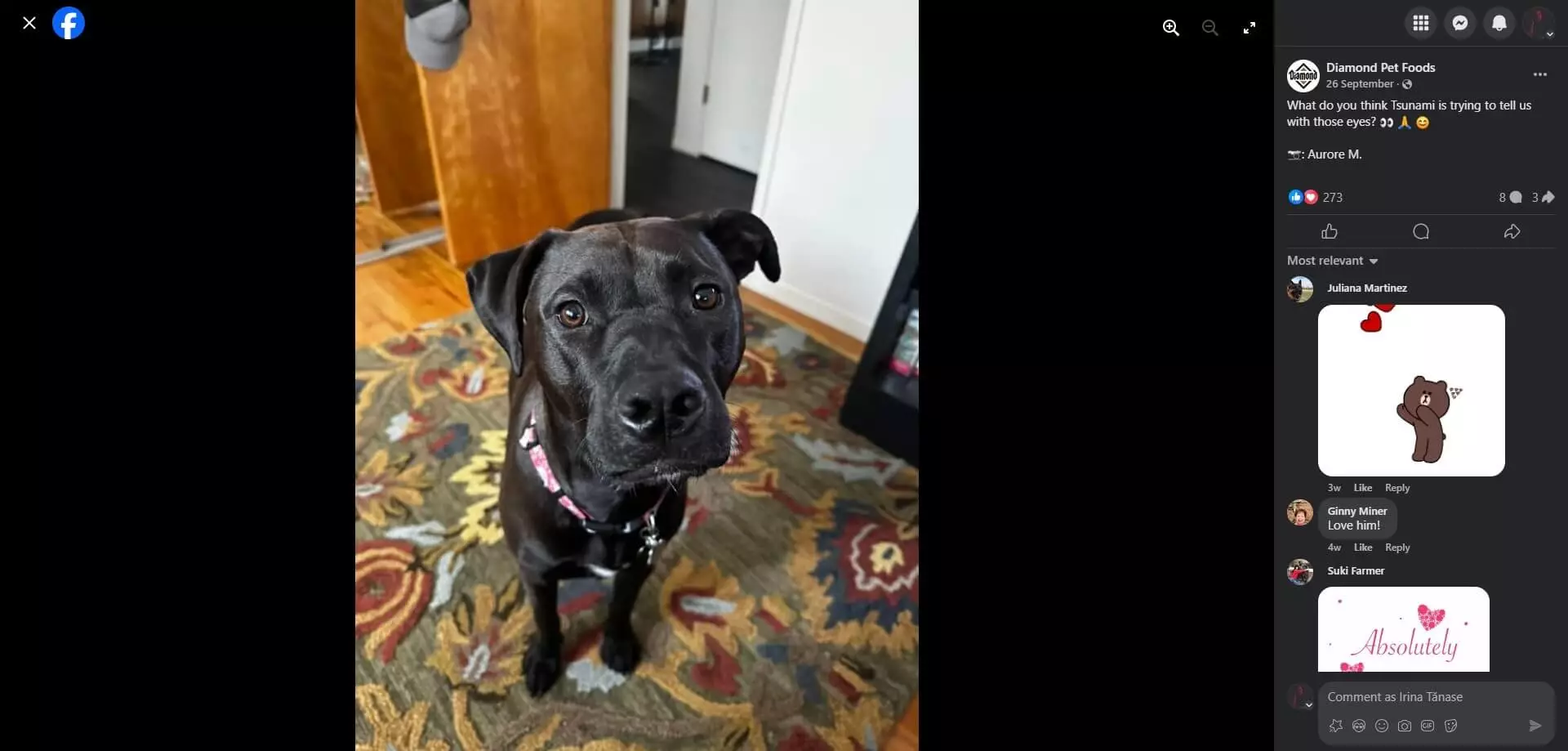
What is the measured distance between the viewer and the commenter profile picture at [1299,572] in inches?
23.9

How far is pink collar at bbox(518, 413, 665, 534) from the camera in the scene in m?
1.23

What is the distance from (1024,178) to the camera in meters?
0.60

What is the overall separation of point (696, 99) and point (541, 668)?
2106mm

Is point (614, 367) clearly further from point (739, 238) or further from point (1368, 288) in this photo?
point (1368, 288)

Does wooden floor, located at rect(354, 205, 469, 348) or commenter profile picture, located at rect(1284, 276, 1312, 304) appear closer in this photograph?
commenter profile picture, located at rect(1284, 276, 1312, 304)

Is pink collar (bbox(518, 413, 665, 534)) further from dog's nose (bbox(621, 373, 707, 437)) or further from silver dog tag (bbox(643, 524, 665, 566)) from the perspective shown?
dog's nose (bbox(621, 373, 707, 437))

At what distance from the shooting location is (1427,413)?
0.57 metres

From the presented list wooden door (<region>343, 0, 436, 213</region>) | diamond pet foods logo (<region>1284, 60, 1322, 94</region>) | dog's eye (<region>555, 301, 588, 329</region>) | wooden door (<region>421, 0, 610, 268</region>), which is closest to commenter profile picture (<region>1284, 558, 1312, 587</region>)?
diamond pet foods logo (<region>1284, 60, 1322, 94</region>)

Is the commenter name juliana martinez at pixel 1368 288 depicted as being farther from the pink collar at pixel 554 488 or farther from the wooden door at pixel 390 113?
the wooden door at pixel 390 113

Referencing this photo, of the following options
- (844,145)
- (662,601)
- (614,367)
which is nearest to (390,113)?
(844,145)
